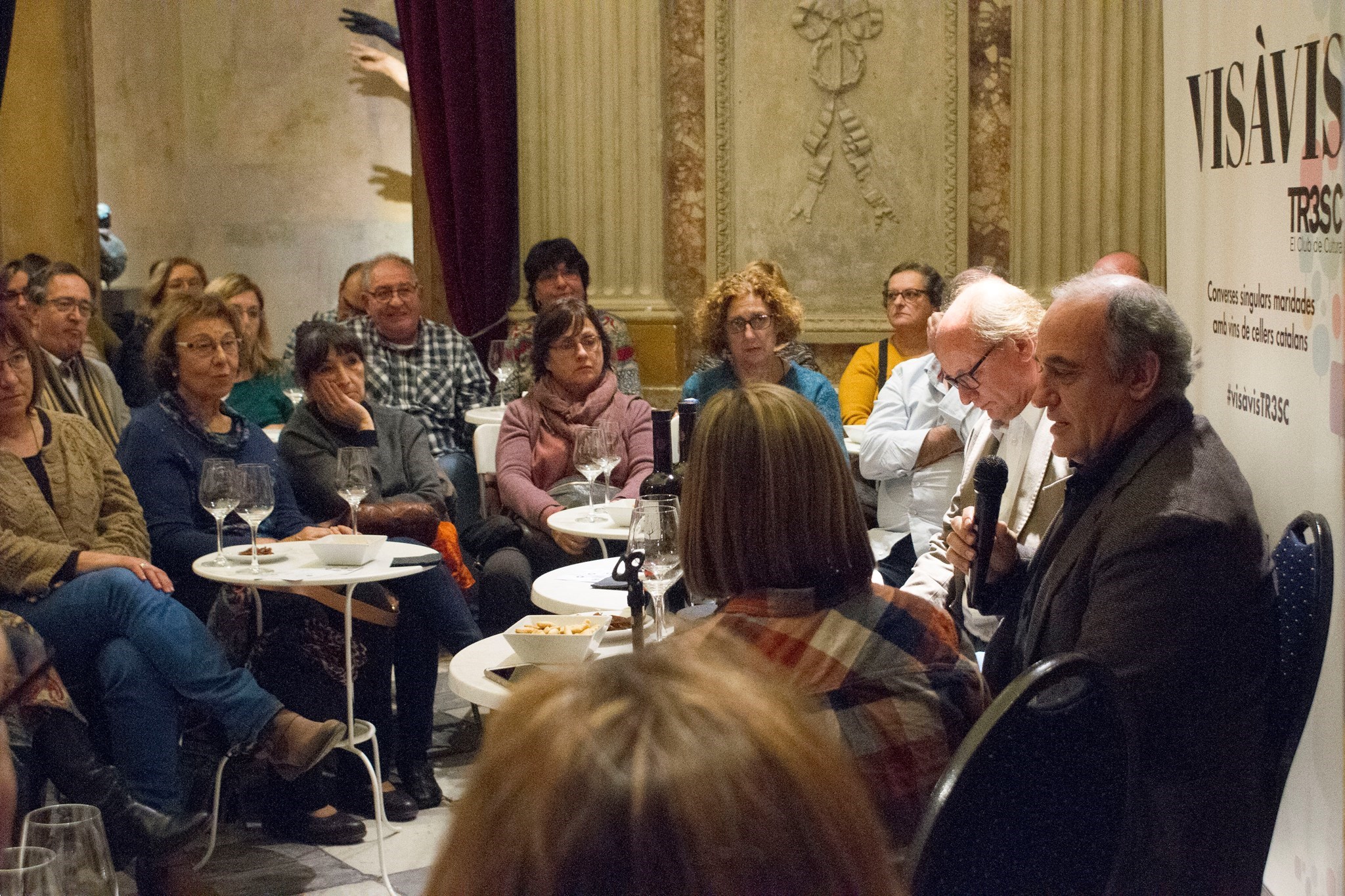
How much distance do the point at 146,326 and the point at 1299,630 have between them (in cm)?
516

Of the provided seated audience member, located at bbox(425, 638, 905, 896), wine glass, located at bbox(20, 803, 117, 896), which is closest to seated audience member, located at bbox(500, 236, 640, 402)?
wine glass, located at bbox(20, 803, 117, 896)

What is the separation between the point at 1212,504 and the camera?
2.00 m

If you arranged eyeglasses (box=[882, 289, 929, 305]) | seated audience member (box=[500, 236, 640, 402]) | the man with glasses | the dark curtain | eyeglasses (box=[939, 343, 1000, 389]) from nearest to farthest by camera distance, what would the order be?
the man with glasses < eyeglasses (box=[939, 343, 1000, 389]) < eyeglasses (box=[882, 289, 929, 305]) < seated audience member (box=[500, 236, 640, 402]) < the dark curtain

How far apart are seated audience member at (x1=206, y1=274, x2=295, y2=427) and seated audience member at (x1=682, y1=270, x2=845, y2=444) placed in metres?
1.68

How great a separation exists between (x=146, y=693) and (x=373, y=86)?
639cm

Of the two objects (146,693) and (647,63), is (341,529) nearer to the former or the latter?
(146,693)

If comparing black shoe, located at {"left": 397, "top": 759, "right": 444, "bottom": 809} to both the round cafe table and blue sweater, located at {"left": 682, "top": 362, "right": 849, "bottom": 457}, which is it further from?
blue sweater, located at {"left": 682, "top": 362, "right": 849, "bottom": 457}

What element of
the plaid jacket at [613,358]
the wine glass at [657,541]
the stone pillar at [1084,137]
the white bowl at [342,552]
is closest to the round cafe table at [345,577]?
the white bowl at [342,552]

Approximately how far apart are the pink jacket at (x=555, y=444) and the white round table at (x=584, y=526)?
23.5 inches

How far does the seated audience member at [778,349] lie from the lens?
16.2ft

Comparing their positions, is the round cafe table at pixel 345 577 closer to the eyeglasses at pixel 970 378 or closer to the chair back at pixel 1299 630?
the eyeglasses at pixel 970 378

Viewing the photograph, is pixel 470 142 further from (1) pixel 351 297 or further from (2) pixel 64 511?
(2) pixel 64 511

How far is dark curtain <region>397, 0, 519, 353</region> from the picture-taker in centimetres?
655

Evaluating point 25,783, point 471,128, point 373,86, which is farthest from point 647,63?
point 25,783
